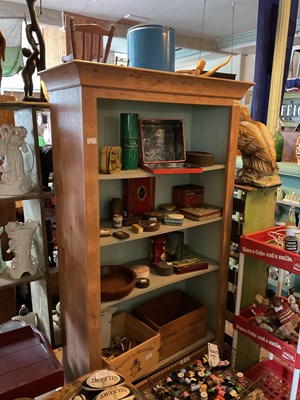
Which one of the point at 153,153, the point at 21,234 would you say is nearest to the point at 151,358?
the point at 21,234

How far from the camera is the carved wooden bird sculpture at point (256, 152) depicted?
71.3 inches

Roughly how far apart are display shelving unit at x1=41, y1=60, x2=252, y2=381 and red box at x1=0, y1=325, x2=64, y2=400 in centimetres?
16

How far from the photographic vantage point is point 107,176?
56.6 inches

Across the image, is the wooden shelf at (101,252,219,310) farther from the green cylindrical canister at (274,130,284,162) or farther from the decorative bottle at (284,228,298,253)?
the green cylindrical canister at (274,130,284,162)

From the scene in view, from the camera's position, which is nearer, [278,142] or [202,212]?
[202,212]

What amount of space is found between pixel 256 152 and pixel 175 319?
1071 mm

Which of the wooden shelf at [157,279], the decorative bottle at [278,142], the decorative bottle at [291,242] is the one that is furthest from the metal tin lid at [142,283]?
the decorative bottle at [278,142]

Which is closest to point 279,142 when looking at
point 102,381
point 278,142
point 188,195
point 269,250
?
point 278,142

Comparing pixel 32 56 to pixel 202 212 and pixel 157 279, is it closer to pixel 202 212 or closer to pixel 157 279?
pixel 202 212

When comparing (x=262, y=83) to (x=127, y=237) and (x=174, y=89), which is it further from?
(x=127, y=237)

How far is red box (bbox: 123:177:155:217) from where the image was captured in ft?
5.88

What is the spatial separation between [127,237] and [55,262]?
1.78 ft

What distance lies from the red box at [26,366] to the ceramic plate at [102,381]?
14cm

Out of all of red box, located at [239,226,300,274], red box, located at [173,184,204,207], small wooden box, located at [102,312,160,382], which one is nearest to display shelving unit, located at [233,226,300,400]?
red box, located at [239,226,300,274]
